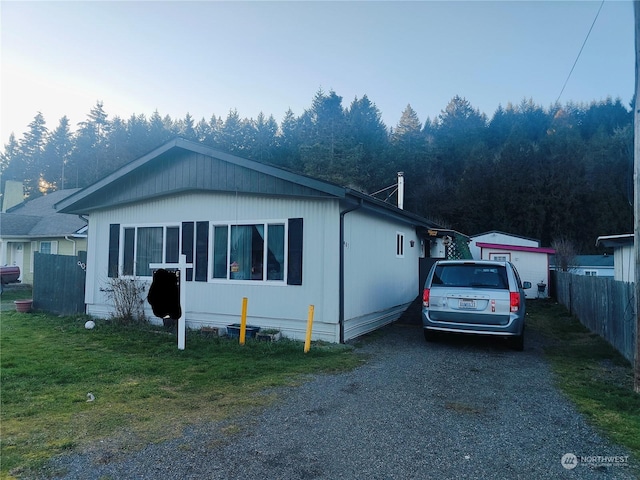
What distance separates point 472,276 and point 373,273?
2.60 m

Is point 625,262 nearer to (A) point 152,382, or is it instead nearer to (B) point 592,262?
(B) point 592,262

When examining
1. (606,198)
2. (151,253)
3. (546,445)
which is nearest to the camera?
(546,445)

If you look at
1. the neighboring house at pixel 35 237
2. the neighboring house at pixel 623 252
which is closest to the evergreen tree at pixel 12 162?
the neighboring house at pixel 35 237

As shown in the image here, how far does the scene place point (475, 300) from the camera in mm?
7348

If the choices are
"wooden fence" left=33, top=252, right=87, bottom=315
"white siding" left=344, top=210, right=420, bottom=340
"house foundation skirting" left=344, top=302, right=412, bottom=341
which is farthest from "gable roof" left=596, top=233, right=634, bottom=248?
"wooden fence" left=33, top=252, right=87, bottom=315

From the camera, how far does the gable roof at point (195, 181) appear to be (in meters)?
8.09

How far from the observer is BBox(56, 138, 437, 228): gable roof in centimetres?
809

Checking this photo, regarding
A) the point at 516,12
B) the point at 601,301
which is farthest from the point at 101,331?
the point at 516,12

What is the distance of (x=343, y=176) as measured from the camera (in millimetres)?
33281

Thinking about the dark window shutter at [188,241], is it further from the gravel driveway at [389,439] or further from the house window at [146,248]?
the gravel driveway at [389,439]

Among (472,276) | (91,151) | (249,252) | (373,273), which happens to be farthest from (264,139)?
(472,276)

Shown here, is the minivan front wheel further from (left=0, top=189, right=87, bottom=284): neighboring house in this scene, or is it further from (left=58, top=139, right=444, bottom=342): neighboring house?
(left=0, top=189, right=87, bottom=284): neighboring house

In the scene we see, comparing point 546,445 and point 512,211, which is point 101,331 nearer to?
point 546,445

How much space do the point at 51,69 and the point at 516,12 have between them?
11224 millimetres
